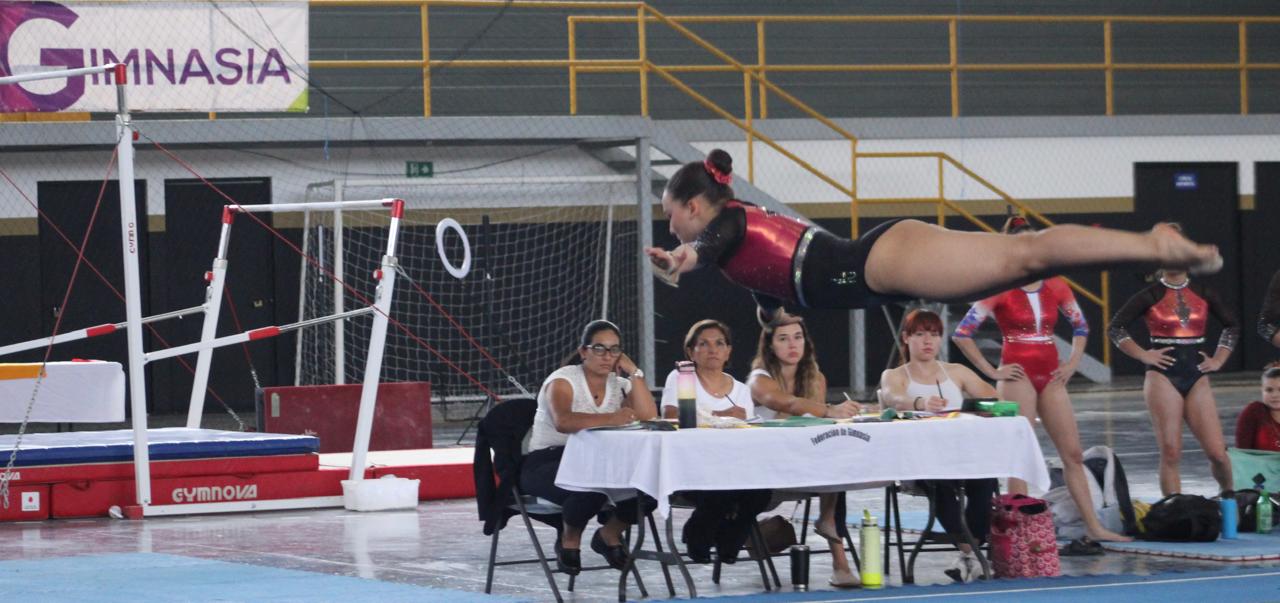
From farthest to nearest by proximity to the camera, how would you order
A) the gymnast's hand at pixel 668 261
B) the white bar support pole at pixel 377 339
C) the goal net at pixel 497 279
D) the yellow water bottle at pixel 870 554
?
the goal net at pixel 497 279, the white bar support pole at pixel 377 339, the yellow water bottle at pixel 870 554, the gymnast's hand at pixel 668 261

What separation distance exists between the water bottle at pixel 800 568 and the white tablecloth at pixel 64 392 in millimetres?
6175

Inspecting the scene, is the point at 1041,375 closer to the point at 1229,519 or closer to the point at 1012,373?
the point at 1012,373

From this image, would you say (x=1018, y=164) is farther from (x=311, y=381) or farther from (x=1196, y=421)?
(x=1196, y=421)

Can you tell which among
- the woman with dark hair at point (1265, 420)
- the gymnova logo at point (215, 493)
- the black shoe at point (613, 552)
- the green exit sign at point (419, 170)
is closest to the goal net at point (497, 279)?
the green exit sign at point (419, 170)

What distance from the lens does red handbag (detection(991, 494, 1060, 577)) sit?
703 centimetres

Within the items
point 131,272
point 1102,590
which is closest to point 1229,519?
point 1102,590

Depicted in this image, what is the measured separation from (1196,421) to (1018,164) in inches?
380

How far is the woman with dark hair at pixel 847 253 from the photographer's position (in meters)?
4.86

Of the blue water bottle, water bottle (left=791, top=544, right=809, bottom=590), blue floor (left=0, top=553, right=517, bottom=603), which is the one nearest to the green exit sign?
blue floor (left=0, top=553, right=517, bottom=603)

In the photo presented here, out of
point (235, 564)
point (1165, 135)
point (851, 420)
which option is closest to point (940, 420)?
point (851, 420)

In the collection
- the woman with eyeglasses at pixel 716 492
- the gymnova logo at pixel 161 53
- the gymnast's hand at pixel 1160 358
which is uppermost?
the gymnova logo at pixel 161 53

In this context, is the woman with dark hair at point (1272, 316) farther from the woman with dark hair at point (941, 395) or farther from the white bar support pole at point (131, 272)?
the white bar support pole at point (131, 272)

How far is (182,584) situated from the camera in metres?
7.15

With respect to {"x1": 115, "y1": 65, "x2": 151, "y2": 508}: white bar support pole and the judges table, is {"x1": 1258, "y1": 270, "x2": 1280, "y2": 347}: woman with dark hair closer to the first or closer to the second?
the judges table
